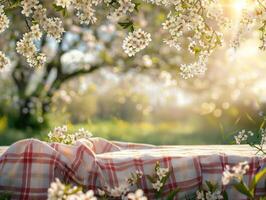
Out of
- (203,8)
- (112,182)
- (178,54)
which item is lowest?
(112,182)

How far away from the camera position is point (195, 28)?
171 inches

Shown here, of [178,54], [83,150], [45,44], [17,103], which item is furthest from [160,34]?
[83,150]

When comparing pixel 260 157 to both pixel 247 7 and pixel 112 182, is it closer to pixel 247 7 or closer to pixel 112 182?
pixel 112 182

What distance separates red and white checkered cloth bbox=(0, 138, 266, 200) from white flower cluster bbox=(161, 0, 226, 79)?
809mm

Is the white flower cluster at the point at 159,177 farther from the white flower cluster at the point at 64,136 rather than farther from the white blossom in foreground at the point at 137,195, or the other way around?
the white flower cluster at the point at 64,136

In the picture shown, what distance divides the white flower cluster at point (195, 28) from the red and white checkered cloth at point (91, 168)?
809 mm

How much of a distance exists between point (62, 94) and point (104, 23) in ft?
9.13

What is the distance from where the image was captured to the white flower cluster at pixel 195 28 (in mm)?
4180

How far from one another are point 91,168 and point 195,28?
1286 mm

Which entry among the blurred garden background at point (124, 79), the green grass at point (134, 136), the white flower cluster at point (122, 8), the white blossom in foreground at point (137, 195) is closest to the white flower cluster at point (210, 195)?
the white blossom in foreground at point (137, 195)

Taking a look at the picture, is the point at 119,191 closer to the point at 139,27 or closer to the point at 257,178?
the point at 257,178

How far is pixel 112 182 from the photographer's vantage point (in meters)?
3.85

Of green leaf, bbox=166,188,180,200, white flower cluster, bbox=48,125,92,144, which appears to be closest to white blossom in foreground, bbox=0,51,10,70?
white flower cluster, bbox=48,125,92,144

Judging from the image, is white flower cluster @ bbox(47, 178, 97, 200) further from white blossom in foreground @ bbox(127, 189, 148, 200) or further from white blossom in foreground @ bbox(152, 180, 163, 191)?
white blossom in foreground @ bbox(152, 180, 163, 191)
